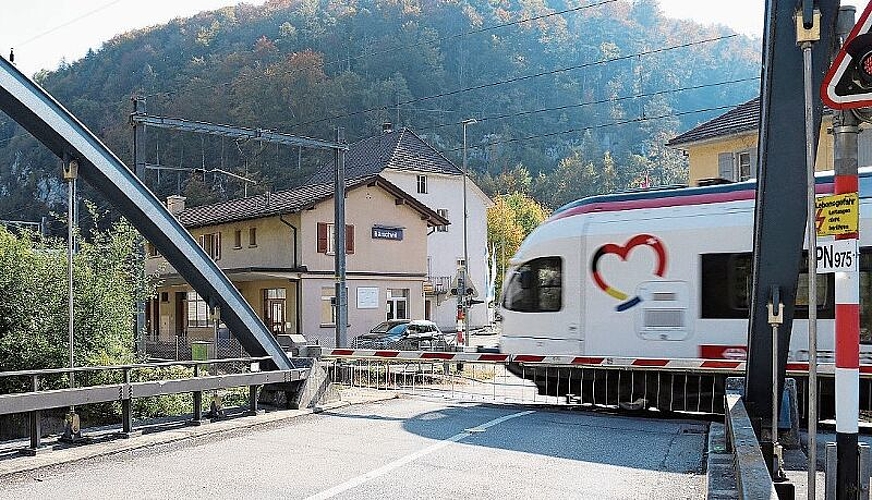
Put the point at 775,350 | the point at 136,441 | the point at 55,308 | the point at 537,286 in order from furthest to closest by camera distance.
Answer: the point at 55,308 < the point at 537,286 < the point at 136,441 < the point at 775,350

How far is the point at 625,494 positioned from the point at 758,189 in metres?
3.13

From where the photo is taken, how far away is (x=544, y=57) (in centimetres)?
9762

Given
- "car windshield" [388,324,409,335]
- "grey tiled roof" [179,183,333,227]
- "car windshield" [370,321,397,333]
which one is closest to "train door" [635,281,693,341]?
"car windshield" [388,324,409,335]

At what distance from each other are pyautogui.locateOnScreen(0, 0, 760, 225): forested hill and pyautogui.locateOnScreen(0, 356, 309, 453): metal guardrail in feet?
207

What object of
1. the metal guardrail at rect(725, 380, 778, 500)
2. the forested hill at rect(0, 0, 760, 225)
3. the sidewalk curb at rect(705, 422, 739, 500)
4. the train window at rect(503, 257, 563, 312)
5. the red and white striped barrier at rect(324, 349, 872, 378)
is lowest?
the red and white striped barrier at rect(324, 349, 872, 378)

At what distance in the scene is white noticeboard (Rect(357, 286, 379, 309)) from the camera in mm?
39938

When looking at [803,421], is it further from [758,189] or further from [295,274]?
[295,274]

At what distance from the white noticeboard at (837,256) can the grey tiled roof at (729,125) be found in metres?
23.7

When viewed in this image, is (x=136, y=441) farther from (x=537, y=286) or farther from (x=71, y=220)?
(x=537, y=286)

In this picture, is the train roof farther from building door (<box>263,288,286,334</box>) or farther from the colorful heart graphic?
building door (<box>263,288,286,334</box>)

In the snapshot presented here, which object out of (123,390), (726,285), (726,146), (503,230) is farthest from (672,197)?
(503,230)

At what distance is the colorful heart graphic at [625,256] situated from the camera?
14523 mm

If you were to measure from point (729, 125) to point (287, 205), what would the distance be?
1853 centimetres

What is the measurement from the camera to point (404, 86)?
95.4 metres
